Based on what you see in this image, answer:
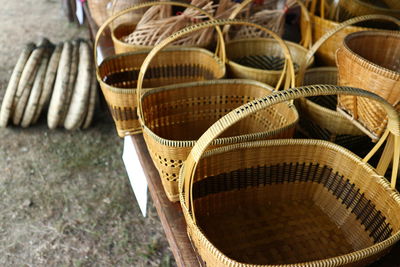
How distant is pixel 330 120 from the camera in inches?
32.1

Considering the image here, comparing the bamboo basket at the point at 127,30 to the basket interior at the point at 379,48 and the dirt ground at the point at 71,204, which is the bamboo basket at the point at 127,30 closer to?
the basket interior at the point at 379,48

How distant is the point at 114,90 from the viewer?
2.64 feet

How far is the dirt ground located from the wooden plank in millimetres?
569

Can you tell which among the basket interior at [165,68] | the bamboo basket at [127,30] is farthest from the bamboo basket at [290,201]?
the bamboo basket at [127,30]

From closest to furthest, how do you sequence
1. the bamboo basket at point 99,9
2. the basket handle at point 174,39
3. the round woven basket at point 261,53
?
the basket handle at point 174,39 → the round woven basket at point 261,53 → the bamboo basket at point 99,9

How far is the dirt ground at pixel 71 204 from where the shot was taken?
1.22 meters

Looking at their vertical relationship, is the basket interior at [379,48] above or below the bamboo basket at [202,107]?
above

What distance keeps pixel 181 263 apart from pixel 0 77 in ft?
7.13

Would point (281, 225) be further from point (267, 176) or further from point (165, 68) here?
point (165, 68)

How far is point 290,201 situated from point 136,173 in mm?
387

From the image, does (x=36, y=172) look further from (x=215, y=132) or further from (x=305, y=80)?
(x=215, y=132)

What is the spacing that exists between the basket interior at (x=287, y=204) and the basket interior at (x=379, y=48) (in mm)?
311

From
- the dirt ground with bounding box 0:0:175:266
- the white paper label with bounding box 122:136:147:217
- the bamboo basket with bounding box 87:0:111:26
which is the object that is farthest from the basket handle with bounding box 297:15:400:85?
the bamboo basket with bounding box 87:0:111:26

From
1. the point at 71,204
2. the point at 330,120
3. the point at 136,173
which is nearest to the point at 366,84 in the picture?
the point at 330,120
